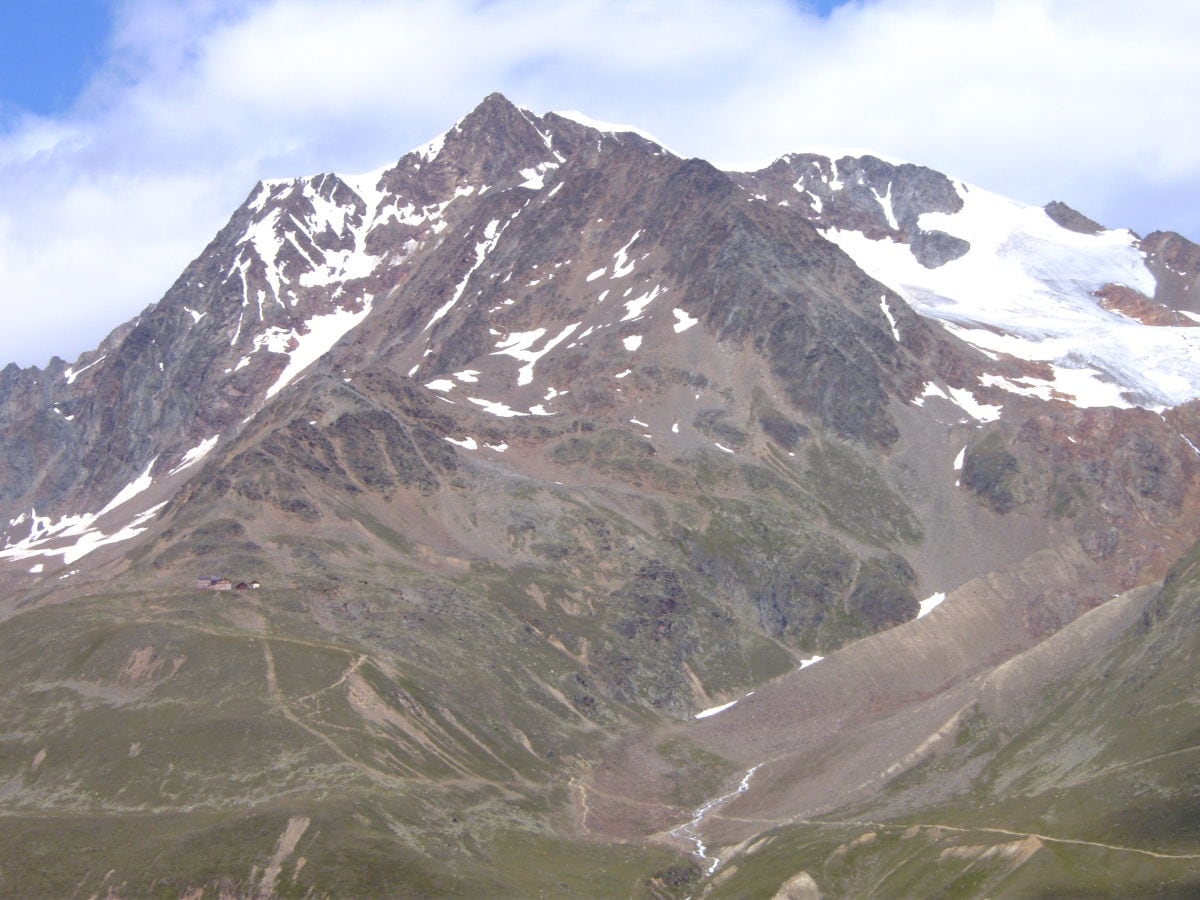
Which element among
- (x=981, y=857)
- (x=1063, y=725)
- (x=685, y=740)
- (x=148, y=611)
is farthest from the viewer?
(x=685, y=740)

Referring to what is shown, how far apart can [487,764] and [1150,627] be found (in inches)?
3176

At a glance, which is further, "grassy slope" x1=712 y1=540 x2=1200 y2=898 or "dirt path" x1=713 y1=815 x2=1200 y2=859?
"grassy slope" x1=712 y1=540 x2=1200 y2=898

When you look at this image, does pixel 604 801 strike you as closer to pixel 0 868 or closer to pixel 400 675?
pixel 400 675

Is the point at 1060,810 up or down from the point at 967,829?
up

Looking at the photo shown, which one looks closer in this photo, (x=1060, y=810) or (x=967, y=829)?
(x=1060, y=810)

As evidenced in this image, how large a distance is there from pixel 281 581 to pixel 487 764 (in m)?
48.6

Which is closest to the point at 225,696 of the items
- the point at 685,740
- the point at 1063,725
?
the point at 685,740

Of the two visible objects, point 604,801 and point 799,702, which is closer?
point 604,801

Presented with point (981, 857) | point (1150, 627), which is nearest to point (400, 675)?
point (981, 857)

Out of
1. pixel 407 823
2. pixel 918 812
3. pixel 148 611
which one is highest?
pixel 148 611

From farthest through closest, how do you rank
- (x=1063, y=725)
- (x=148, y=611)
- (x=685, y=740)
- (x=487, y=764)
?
(x=685, y=740) → (x=148, y=611) → (x=487, y=764) → (x=1063, y=725)

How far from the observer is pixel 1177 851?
110312 millimetres

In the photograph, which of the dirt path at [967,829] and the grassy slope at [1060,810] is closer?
the dirt path at [967,829]

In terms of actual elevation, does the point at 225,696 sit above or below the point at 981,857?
above
